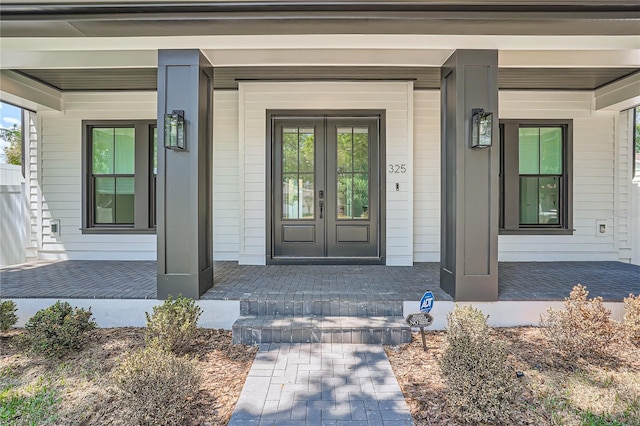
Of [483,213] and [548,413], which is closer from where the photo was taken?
[548,413]

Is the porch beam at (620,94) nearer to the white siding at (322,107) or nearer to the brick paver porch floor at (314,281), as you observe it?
the brick paver porch floor at (314,281)

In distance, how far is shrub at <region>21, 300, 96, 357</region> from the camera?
3.02 metres

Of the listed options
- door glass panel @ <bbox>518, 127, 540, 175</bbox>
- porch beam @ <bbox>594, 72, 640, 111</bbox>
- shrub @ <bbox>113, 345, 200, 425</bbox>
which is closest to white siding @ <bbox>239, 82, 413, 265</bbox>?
door glass panel @ <bbox>518, 127, 540, 175</bbox>

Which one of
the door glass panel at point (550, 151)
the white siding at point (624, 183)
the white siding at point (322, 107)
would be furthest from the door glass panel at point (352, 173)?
the white siding at point (624, 183)

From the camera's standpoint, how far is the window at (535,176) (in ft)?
19.2

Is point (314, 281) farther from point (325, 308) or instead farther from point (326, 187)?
point (326, 187)

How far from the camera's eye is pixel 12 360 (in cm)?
308

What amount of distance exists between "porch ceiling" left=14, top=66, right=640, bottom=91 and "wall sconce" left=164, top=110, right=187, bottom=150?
176 centimetres

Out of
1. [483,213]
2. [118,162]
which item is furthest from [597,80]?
[118,162]

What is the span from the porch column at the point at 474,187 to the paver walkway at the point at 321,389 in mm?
1349

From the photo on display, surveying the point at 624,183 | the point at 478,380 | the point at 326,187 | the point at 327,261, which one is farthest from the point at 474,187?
the point at 624,183

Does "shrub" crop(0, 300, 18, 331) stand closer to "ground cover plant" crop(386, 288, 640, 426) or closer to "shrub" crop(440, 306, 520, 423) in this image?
A: "ground cover plant" crop(386, 288, 640, 426)

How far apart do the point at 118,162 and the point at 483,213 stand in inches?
231

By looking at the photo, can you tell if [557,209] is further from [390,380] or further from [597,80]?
[390,380]
